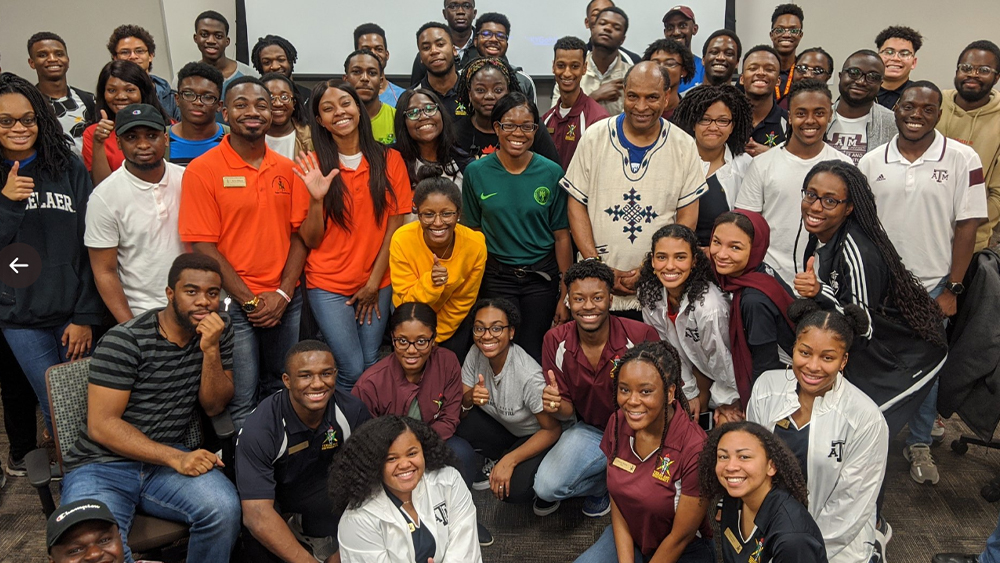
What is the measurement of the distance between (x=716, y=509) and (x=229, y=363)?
209 centimetres

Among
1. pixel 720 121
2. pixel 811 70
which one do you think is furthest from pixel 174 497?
pixel 811 70

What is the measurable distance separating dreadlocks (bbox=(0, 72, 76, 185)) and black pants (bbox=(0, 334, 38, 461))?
35.8 inches

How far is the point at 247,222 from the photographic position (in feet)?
9.84

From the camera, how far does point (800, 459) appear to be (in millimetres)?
2512

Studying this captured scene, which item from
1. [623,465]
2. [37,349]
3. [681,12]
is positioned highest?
[681,12]

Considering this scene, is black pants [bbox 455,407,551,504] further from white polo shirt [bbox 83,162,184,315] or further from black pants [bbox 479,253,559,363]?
white polo shirt [bbox 83,162,184,315]

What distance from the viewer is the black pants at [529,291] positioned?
3363 mm

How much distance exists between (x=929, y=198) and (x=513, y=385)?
6.54ft

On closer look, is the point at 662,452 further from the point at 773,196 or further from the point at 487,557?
the point at 773,196

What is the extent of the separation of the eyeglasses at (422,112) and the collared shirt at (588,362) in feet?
3.82

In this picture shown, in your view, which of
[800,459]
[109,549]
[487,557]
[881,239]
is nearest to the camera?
[109,549]

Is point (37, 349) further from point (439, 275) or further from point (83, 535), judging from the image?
point (439, 275)

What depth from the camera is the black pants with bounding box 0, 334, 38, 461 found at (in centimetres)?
335

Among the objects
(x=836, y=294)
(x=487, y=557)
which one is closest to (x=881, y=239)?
(x=836, y=294)
